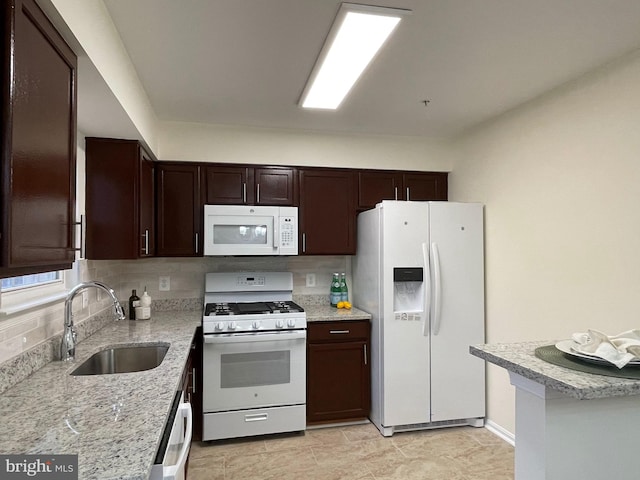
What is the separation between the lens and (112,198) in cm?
255

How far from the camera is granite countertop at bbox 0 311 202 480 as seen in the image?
1.02m

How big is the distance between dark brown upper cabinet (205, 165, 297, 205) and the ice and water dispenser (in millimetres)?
1062

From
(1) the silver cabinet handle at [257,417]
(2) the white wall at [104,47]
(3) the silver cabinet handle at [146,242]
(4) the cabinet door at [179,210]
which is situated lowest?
(1) the silver cabinet handle at [257,417]

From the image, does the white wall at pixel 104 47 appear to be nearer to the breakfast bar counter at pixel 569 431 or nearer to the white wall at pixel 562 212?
the breakfast bar counter at pixel 569 431

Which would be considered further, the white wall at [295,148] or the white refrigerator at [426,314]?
the white wall at [295,148]

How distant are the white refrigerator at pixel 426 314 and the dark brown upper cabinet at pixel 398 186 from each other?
0.40m

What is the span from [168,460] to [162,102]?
233 centimetres

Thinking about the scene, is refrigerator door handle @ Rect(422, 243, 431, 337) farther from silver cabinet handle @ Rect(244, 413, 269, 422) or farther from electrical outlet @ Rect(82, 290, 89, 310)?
electrical outlet @ Rect(82, 290, 89, 310)

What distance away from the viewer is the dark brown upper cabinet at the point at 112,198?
2520 millimetres

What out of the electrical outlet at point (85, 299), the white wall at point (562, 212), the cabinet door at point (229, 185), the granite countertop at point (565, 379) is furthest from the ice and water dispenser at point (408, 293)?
the electrical outlet at point (85, 299)

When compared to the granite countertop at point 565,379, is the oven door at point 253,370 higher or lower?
lower

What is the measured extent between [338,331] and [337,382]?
1.28ft

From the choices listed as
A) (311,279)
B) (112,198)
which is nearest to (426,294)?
(311,279)

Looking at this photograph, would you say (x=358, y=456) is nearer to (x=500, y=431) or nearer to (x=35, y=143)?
(x=500, y=431)
